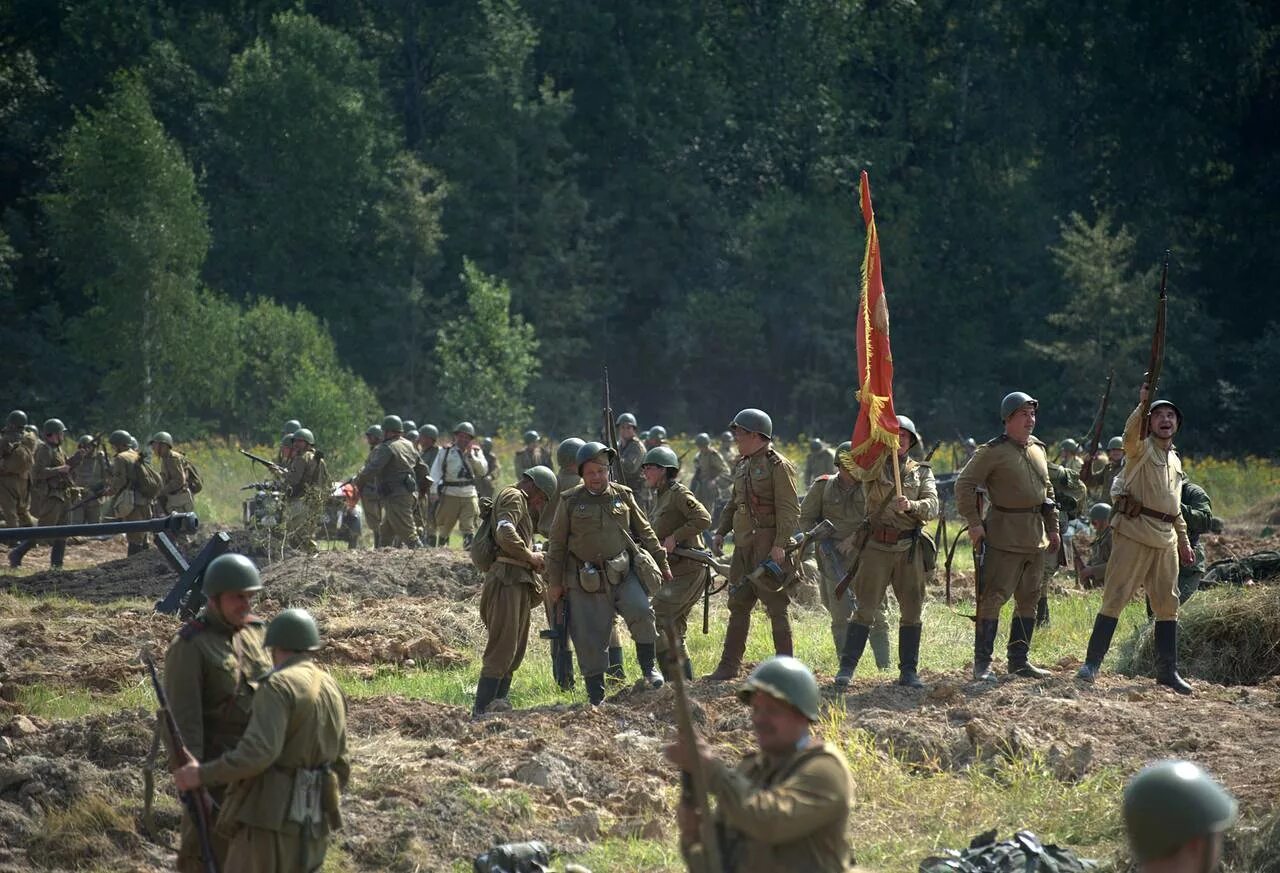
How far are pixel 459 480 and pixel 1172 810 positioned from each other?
19.8m

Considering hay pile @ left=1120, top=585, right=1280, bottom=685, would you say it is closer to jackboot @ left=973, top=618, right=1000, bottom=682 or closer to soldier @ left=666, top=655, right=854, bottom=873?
jackboot @ left=973, top=618, right=1000, bottom=682

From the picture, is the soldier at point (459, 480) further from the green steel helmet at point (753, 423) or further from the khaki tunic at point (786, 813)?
the khaki tunic at point (786, 813)

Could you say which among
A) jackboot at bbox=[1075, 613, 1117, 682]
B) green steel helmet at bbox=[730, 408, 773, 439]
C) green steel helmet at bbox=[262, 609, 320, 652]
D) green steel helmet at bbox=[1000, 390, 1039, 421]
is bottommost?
jackboot at bbox=[1075, 613, 1117, 682]

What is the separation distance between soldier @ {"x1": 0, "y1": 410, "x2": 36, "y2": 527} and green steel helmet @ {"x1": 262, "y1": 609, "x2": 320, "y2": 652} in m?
18.3

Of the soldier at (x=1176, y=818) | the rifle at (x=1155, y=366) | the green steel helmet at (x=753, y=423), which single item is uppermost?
the rifle at (x=1155, y=366)

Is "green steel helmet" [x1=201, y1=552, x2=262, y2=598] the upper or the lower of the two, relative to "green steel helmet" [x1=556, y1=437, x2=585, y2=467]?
lower

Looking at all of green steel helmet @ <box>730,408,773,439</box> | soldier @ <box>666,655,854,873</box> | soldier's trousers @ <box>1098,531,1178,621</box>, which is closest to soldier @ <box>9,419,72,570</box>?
green steel helmet @ <box>730,408,773,439</box>

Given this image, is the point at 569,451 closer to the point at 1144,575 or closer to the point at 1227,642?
the point at 1144,575

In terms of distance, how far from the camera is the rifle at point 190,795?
6949 millimetres

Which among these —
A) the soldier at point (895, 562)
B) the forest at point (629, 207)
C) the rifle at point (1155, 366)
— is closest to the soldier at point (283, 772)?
the soldier at point (895, 562)

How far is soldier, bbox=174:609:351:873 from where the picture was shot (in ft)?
22.5

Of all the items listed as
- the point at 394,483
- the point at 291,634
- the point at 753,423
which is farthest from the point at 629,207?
the point at 291,634

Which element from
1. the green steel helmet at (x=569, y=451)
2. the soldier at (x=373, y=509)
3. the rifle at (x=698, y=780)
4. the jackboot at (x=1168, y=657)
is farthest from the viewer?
the soldier at (x=373, y=509)

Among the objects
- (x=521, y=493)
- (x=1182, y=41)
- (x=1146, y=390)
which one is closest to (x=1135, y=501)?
(x=1146, y=390)
